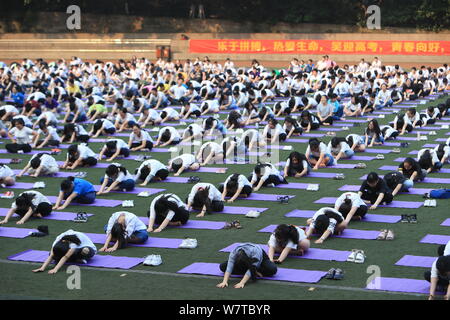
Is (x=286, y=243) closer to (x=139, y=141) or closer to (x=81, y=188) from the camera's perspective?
(x=81, y=188)

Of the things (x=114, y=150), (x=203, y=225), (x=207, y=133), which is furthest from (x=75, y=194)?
(x=207, y=133)

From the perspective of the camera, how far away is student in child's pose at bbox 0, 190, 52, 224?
14.7 meters

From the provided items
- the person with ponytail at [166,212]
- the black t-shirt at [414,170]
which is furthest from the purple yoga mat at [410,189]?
the person with ponytail at [166,212]

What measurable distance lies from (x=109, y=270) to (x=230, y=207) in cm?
430

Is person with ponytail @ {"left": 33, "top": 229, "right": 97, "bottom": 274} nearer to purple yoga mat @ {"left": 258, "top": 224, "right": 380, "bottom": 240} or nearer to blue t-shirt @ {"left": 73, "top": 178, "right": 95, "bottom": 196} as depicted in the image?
purple yoga mat @ {"left": 258, "top": 224, "right": 380, "bottom": 240}

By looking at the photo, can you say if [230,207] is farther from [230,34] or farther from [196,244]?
[230,34]

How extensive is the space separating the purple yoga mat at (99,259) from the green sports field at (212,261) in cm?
18

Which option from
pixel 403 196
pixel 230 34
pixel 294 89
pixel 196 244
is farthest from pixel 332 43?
pixel 196 244

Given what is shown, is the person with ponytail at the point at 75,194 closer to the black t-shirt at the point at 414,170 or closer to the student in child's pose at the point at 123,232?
the student in child's pose at the point at 123,232

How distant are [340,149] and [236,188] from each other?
5098 mm

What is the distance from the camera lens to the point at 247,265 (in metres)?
11.1

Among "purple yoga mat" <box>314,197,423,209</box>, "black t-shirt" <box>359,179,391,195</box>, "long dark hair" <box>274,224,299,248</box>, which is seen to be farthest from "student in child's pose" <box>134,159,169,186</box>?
"long dark hair" <box>274,224,299,248</box>

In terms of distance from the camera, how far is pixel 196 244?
43.0 ft
